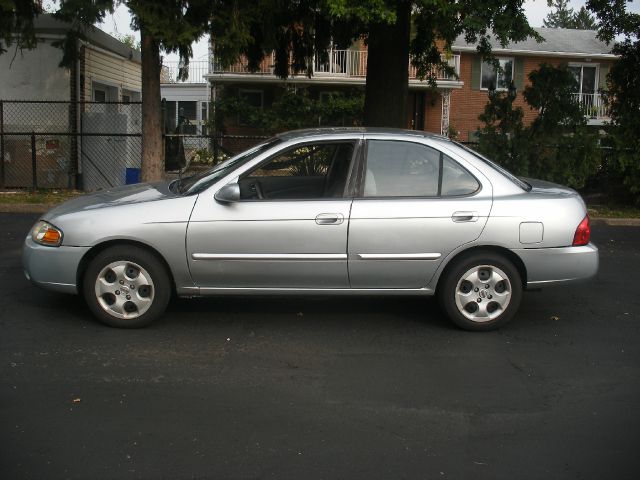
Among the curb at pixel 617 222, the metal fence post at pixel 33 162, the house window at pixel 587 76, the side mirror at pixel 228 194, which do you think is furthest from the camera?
the house window at pixel 587 76

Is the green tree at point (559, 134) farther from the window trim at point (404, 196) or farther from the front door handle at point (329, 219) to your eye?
the front door handle at point (329, 219)

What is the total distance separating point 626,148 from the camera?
46.7 ft

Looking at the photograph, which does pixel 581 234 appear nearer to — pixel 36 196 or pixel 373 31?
pixel 373 31

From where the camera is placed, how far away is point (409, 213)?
6.00 metres

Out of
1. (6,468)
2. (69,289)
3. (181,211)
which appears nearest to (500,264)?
(181,211)

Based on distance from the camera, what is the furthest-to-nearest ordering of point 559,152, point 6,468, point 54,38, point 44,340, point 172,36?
point 54,38 → point 559,152 → point 172,36 → point 44,340 → point 6,468

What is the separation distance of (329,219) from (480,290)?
1.36m

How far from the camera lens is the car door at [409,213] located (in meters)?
5.97

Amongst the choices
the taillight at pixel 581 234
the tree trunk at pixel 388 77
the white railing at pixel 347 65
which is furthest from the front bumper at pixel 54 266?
the white railing at pixel 347 65

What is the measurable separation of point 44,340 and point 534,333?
3895 mm

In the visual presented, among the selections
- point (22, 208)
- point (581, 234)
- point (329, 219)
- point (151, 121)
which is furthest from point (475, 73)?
point (329, 219)

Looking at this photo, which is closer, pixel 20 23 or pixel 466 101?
pixel 20 23

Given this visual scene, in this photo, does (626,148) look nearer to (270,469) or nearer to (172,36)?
(172,36)

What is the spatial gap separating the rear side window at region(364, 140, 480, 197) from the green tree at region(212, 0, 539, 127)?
460 cm
